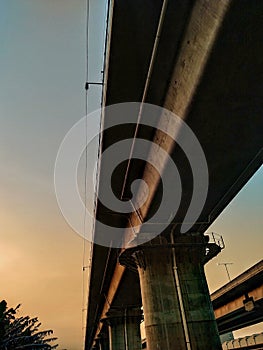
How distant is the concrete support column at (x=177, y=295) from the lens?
38.9ft

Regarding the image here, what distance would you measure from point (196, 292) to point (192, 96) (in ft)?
28.3

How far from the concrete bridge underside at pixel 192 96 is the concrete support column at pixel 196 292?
39 mm

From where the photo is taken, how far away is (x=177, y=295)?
12664 millimetres

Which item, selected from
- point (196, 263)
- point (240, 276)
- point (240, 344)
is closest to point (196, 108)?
point (196, 263)

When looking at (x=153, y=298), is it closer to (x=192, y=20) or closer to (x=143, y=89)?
(x=143, y=89)

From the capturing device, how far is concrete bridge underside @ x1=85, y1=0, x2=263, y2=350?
20.2 ft

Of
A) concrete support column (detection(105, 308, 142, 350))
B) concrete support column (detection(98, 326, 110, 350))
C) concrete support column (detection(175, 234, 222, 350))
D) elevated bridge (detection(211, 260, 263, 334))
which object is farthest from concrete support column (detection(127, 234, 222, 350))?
concrete support column (detection(98, 326, 110, 350))

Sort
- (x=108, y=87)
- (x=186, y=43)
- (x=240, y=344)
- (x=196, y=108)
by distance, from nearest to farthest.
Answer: (x=186, y=43) → (x=196, y=108) → (x=108, y=87) → (x=240, y=344)

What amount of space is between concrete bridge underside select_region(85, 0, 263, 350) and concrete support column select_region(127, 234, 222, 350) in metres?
0.04

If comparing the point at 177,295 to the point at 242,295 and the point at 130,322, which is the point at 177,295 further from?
the point at 130,322

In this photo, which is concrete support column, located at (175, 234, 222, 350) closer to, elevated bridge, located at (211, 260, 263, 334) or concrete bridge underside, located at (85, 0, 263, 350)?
concrete bridge underside, located at (85, 0, 263, 350)

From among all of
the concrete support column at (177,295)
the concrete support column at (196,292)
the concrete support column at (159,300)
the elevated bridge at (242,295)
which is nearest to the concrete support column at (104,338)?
the elevated bridge at (242,295)

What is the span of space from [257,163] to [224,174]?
1.06m

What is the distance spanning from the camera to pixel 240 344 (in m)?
51.2
